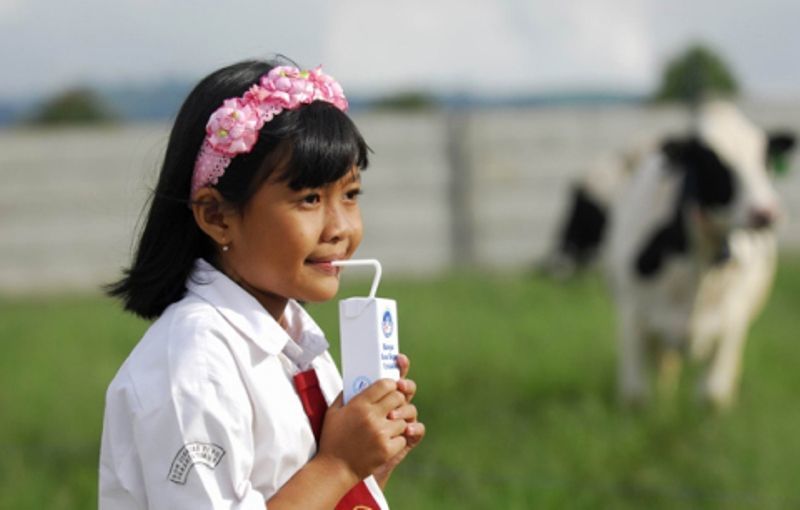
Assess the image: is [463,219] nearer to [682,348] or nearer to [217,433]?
[682,348]

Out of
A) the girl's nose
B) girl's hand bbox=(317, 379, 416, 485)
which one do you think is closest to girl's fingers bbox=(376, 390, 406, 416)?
girl's hand bbox=(317, 379, 416, 485)

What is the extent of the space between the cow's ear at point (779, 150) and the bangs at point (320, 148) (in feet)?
15.7

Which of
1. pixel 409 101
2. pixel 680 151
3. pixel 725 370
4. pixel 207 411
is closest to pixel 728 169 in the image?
pixel 680 151

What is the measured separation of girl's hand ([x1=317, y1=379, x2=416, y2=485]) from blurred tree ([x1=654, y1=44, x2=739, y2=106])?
10666 mm

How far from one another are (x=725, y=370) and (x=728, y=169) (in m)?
0.86

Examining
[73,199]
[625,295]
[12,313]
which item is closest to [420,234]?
[73,199]

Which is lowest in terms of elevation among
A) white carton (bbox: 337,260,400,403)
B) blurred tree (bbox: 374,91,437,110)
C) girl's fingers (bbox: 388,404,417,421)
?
blurred tree (bbox: 374,91,437,110)

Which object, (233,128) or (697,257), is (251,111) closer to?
(233,128)

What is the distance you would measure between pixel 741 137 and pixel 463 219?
313 inches

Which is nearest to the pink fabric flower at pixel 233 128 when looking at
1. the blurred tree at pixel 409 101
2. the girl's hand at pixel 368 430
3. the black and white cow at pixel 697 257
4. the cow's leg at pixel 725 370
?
the girl's hand at pixel 368 430

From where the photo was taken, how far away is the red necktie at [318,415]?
184 cm

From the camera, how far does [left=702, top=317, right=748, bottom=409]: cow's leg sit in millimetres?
5824

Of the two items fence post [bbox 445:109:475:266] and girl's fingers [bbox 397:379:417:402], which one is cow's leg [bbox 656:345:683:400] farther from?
fence post [bbox 445:109:475:266]

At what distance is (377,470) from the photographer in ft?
6.37
